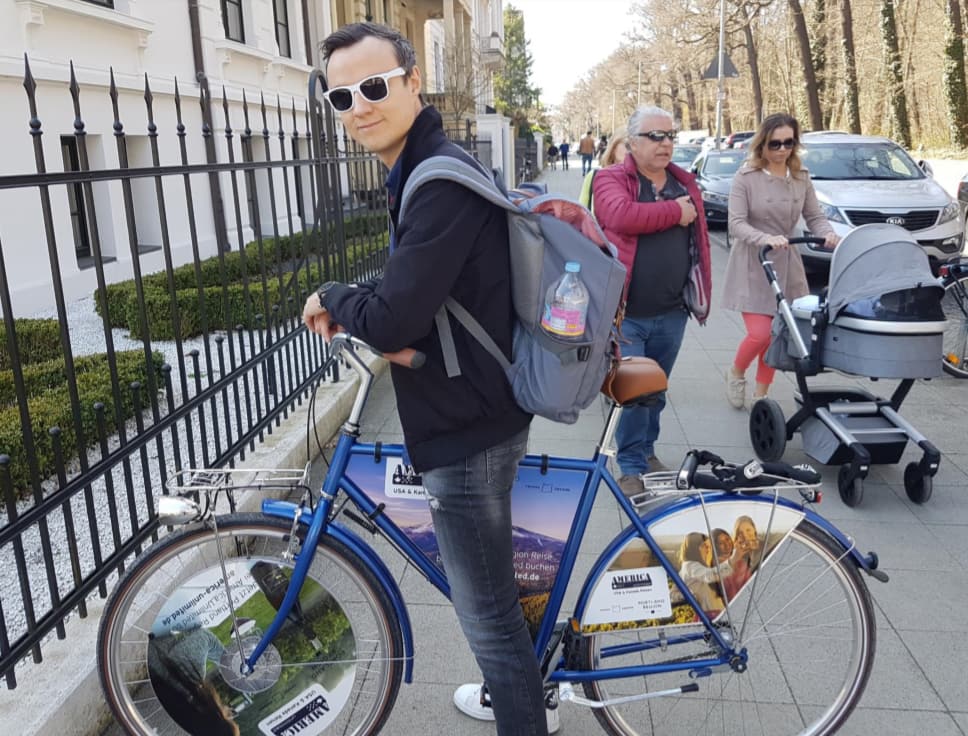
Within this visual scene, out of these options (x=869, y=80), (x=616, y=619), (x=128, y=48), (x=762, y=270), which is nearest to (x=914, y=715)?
(x=616, y=619)

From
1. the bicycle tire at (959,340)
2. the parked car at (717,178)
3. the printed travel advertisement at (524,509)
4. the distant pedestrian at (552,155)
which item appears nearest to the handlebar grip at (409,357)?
the printed travel advertisement at (524,509)

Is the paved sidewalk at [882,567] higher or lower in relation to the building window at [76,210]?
lower

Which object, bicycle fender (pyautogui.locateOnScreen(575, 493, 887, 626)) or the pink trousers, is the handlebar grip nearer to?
bicycle fender (pyautogui.locateOnScreen(575, 493, 887, 626))

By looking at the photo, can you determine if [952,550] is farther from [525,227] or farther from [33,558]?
[33,558]

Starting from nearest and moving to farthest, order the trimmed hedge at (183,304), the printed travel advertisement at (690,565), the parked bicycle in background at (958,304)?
1. the printed travel advertisement at (690,565)
2. the parked bicycle in background at (958,304)
3. the trimmed hedge at (183,304)

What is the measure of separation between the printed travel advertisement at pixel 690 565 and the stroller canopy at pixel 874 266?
6.59ft

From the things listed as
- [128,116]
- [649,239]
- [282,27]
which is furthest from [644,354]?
[282,27]

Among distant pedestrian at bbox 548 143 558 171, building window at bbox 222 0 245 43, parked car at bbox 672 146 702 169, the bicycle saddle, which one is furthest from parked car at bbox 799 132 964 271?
distant pedestrian at bbox 548 143 558 171

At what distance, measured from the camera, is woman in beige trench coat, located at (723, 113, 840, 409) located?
17.6 feet

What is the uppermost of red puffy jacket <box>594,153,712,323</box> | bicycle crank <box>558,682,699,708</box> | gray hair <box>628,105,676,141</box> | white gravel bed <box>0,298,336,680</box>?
gray hair <box>628,105,676,141</box>

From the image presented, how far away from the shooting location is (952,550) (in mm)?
3916

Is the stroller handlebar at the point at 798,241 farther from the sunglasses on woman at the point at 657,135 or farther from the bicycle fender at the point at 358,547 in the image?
the bicycle fender at the point at 358,547

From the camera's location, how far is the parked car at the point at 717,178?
16.3 meters

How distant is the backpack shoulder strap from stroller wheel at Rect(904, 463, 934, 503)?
339cm
